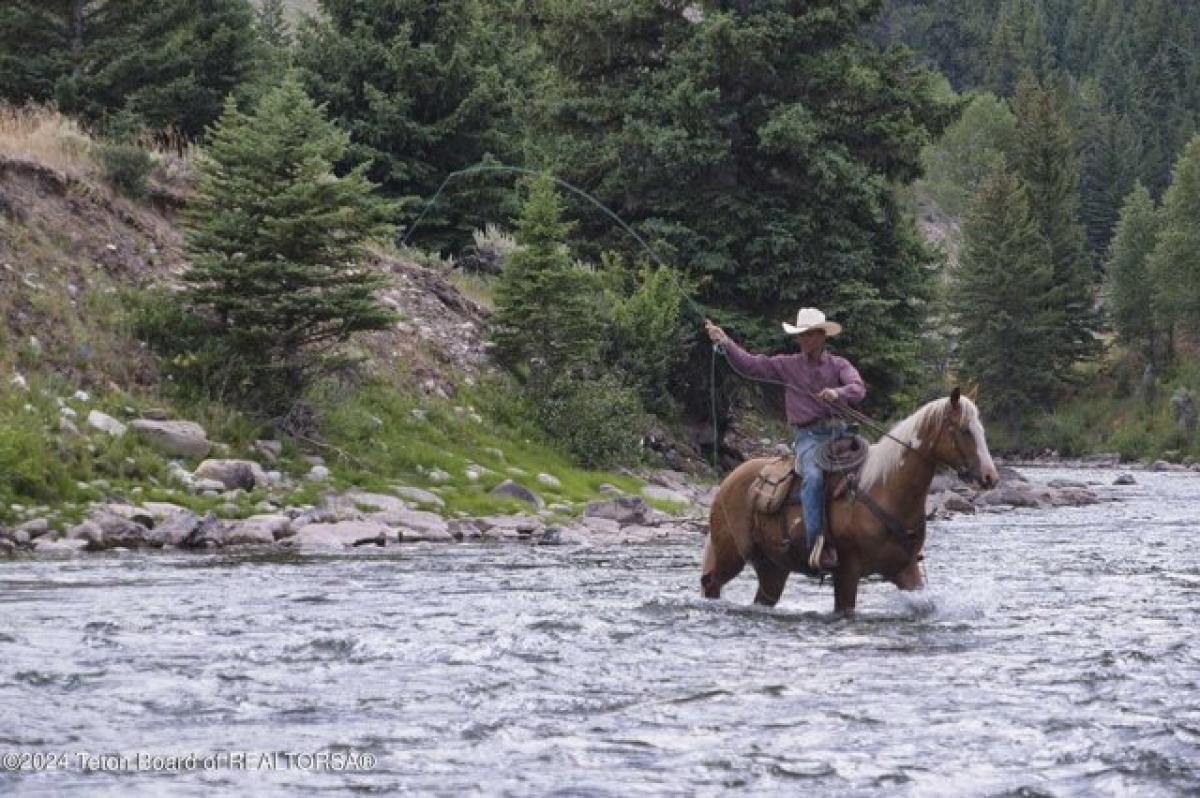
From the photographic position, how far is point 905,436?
12586mm

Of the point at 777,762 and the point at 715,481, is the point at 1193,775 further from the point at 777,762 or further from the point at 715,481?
the point at 715,481

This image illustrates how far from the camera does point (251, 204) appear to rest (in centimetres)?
2238

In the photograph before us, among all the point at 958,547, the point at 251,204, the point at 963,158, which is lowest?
the point at 958,547

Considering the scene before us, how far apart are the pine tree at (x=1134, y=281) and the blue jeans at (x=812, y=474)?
82067 millimetres

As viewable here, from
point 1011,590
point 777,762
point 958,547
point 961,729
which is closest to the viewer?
point 777,762

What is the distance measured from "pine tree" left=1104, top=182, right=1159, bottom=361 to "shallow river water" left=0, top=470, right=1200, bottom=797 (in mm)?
80153

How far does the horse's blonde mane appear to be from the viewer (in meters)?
12.3

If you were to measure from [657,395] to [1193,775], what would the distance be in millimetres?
25626

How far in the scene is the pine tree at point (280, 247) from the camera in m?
22.3

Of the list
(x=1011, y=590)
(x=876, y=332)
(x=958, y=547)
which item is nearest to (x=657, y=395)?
(x=876, y=332)

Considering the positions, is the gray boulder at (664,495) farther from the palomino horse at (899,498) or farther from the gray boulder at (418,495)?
the palomino horse at (899,498)

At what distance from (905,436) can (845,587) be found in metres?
1.44

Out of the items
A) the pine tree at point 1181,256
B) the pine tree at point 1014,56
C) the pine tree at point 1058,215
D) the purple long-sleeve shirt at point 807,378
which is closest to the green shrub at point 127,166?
the purple long-sleeve shirt at point 807,378

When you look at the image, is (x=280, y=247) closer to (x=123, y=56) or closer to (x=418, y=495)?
(x=418, y=495)
